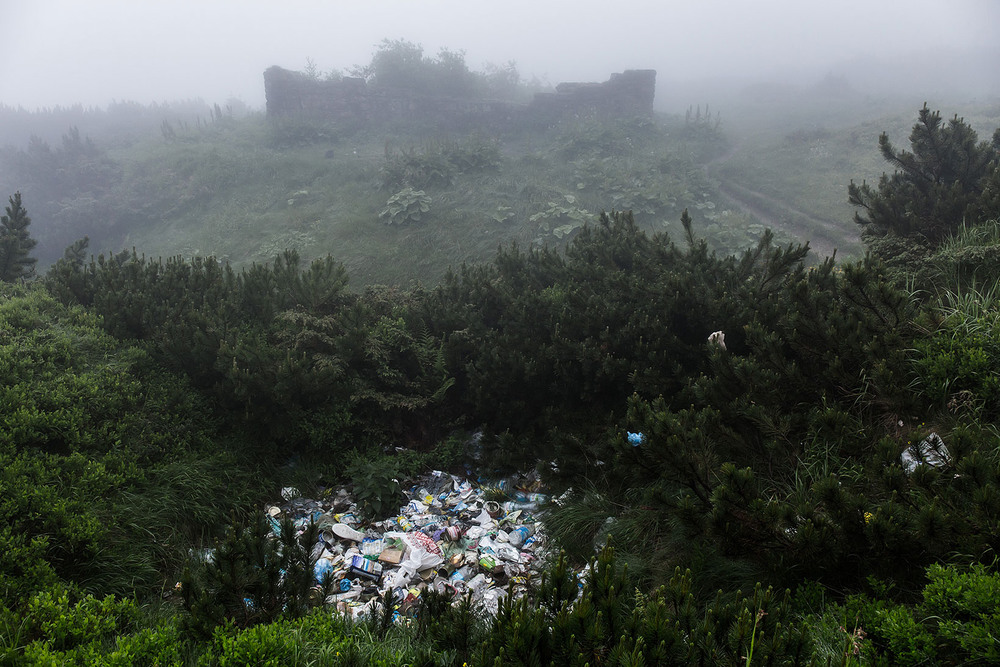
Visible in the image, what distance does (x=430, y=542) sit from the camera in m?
4.80

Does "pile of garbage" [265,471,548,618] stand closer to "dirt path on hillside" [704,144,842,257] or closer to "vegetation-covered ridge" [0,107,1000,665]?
"vegetation-covered ridge" [0,107,1000,665]

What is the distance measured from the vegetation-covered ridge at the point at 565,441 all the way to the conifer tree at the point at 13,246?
0.07 meters

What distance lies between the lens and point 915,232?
6148 millimetres

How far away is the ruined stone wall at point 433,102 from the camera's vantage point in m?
26.2

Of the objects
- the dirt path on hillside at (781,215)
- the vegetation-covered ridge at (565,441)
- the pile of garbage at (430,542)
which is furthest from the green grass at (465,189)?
the pile of garbage at (430,542)

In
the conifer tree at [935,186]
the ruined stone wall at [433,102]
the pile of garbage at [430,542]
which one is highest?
the ruined stone wall at [433,102]

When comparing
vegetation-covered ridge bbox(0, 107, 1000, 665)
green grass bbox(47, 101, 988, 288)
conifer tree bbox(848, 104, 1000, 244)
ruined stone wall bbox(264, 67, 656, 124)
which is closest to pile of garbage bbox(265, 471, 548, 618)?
vegetation-covered ridge bbox(0, 107, 1000, 665)

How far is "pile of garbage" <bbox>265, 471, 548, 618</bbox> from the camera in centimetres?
420

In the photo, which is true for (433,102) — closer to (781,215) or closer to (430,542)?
(781,215)

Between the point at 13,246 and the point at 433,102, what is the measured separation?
72.6 ft

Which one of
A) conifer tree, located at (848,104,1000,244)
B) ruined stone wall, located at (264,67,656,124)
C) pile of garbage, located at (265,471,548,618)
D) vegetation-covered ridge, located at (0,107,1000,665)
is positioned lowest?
pile of garbage, located at (265,471,548,618)

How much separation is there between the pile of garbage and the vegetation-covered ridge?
322mm

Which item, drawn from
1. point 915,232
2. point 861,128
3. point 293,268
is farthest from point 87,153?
point 861,128

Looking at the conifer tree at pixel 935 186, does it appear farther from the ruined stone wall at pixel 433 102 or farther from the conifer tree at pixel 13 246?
the ruined stone wall at pixel 433 102
